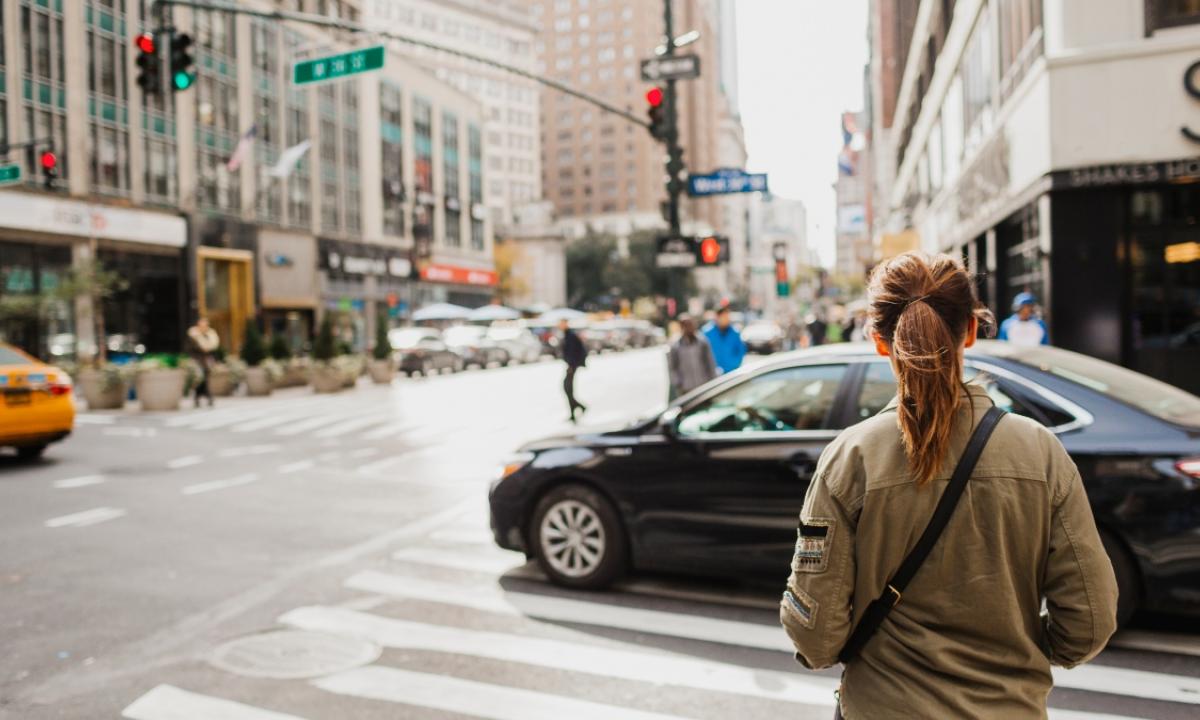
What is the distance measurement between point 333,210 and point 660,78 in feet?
139

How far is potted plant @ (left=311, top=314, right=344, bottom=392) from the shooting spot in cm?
2677

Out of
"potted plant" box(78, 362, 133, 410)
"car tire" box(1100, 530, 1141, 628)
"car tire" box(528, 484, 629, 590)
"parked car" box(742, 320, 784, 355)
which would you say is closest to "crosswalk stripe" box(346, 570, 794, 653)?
"car tire" box(528, 484, 629, 590)

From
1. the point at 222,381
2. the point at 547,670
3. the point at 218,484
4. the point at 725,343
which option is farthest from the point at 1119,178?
the point at 222,381

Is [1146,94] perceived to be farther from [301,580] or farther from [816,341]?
[301,580]

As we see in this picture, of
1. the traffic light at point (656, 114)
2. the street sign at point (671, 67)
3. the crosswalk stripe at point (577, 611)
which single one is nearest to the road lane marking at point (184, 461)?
the crosswalk stripe at point (577, 611)

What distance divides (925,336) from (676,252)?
1359 centimetres

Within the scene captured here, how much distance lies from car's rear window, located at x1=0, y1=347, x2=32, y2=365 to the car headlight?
28.3ft

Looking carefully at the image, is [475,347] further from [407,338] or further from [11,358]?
[11,358]

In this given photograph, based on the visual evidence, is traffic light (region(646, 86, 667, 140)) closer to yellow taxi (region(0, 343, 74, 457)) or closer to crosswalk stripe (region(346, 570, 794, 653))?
yellow taxi (region(0, 343, 74, 457))

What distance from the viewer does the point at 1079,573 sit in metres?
2.00

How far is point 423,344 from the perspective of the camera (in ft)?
115

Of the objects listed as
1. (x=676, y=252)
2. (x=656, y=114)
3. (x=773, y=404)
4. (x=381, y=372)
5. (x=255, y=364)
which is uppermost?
(x=656, y=114)

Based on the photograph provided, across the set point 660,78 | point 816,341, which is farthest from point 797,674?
point 816,341

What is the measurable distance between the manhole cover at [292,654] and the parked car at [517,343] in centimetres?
3678
